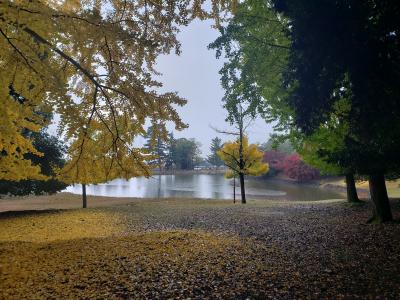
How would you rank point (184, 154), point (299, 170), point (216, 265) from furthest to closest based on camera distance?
point (184, 154) < point (299, 170) < point (216, 265)

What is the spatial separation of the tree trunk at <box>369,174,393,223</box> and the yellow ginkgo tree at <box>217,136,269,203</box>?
1306cm

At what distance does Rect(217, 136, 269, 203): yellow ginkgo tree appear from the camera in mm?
22422

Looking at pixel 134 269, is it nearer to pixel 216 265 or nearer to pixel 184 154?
pixel 216 265

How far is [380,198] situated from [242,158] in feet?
44.8

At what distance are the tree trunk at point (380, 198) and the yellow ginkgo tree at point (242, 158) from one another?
1306cm

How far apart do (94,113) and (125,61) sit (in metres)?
1.09

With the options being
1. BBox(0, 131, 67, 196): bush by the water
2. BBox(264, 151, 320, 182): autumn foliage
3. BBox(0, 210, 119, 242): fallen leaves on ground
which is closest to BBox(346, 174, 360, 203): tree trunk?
BBox(0, 210, 119, 242): fallen leaves on ground

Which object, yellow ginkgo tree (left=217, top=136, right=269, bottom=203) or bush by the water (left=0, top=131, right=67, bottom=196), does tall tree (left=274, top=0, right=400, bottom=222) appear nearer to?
bush by the water (left=0, top=131, right=67, bottom=196)

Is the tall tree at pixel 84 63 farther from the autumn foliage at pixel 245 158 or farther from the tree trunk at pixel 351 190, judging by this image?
the autumn foliage at pixel 245 158

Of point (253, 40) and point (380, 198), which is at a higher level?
point (253, 40)

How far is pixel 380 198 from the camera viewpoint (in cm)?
913

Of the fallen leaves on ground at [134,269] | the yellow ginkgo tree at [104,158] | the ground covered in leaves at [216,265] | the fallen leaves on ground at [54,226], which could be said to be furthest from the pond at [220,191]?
the yellow ginkgo tree at [104,158]

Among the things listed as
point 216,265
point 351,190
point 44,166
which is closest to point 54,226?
point 44,166

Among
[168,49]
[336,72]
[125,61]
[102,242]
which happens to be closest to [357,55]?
[336,72]
